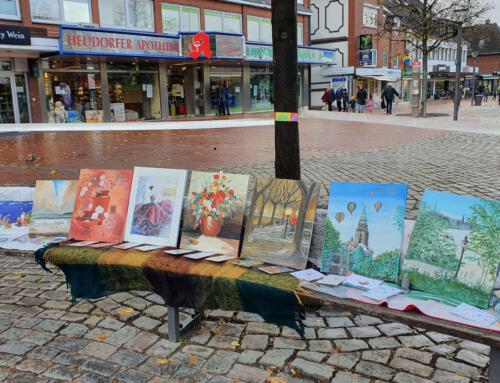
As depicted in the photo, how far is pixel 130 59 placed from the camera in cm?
2348

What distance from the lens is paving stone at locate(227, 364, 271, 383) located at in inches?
111

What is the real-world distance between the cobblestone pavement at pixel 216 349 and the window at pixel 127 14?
22097 mm

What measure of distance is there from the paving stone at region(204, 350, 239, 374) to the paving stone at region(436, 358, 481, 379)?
1.23 m

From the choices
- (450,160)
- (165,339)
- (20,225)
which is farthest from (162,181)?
(450,160)

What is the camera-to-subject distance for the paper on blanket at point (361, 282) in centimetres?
282

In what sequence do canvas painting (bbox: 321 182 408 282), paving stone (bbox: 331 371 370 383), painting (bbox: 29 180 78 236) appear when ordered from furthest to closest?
painting (bbox: 29 180 78 236), canvas painting (bbox: 321 182 408 282), paving stone (bbox: 331 371 370 383)

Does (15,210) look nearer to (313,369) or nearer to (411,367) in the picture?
(313,369)

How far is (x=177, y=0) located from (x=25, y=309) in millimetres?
24945

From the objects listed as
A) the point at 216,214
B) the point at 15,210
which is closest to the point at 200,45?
the point at 15,210

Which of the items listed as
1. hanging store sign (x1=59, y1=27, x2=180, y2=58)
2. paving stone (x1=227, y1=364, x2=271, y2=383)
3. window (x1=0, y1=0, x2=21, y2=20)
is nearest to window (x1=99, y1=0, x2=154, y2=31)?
hanging store sign (x1=59, y1=27, x2=180, y2=58)

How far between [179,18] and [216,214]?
25.0 metres

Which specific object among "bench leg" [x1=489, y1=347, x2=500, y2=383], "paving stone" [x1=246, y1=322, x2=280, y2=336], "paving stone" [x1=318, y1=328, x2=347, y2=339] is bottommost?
"paving stone" [x1=246, y1=322, x2=280, y2=336]

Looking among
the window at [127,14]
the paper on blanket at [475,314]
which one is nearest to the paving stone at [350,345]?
the paper on blanket at [475,314]

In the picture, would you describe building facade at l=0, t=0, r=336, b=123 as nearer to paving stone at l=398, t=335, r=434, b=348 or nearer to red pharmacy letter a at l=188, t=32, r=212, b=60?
red pharmacy letter a at l=188, t=32, r=212, b=60
